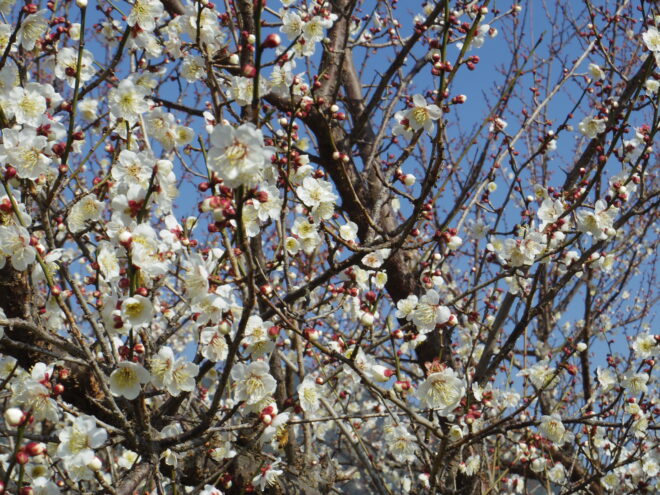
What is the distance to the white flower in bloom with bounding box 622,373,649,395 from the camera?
3.25 metres

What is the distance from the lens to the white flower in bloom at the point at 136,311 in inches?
70.8

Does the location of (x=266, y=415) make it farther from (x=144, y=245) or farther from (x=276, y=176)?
(x=276, y=176)

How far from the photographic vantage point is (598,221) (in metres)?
2.89

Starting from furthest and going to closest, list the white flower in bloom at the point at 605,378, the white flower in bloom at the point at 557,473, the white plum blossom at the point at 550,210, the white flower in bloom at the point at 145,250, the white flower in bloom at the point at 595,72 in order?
1. the white flower in bloom at the point at 595,72
2. the white flower in bloom at the point at 557,473
3. the white flower in bloom at the point at 605,378
4. the white plum blossom at the point at 550,210
5. the white flower in bloom at the point at 145,250

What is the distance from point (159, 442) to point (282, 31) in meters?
1.97

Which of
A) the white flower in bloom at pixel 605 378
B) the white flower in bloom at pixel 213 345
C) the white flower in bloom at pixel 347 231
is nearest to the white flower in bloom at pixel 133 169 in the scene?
the white flower in bloom at pixel 213 345

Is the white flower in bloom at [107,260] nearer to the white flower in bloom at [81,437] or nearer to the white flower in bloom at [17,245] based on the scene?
the white flower in bloom at [17,245]

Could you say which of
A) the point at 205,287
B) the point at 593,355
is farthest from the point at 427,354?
the point at 593,355

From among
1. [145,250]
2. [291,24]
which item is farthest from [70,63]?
[145,250]

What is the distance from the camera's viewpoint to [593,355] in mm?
6504

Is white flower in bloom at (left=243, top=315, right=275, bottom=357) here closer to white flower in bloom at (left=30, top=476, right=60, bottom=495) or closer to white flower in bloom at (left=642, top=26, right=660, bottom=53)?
white flower in bloom at (left=30, top=476, right=60, bottom=495)

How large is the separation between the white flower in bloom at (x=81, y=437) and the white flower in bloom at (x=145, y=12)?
147 cm

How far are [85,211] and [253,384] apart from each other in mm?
960

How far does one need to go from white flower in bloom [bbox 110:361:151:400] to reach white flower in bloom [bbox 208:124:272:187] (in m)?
0.84
